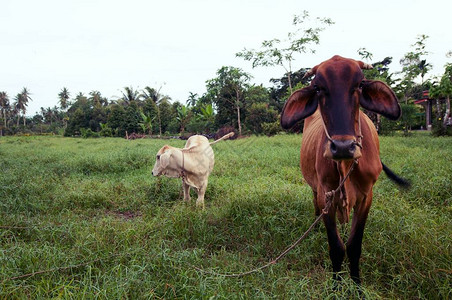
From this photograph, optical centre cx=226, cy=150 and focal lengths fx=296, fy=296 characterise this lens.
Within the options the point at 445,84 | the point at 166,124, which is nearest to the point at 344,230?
the point at 445,84

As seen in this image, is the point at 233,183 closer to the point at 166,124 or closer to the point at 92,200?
the point at 92,200

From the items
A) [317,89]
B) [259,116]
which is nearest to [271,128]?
[259,116]

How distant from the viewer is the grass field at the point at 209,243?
2305 mm

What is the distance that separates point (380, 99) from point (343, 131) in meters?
0.56

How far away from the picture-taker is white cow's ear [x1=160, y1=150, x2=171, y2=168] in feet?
15.9

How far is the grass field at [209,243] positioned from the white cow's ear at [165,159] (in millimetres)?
662

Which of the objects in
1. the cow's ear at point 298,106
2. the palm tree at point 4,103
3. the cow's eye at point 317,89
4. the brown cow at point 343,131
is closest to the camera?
the brown cow at point 343,131

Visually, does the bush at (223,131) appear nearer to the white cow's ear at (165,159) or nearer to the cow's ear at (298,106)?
the white cow's ear at (165,159)

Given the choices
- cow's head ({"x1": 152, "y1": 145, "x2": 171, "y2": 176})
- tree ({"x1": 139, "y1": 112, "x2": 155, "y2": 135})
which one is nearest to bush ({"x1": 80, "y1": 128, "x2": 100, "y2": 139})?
tree ({"x1": 139, "y1": 112, "x2": 155, "y2": 135})

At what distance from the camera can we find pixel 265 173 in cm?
688

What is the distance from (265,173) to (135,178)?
3026mm

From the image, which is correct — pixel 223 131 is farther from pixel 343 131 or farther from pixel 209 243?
pixel 343 131

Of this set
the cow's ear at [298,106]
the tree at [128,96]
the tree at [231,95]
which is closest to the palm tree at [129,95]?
the tree at [128,96]

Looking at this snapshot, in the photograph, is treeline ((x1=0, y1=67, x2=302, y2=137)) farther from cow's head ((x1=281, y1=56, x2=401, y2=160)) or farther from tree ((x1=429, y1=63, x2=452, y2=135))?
cow's head ((x1=281, y1=56, x2=401, y2=160))
